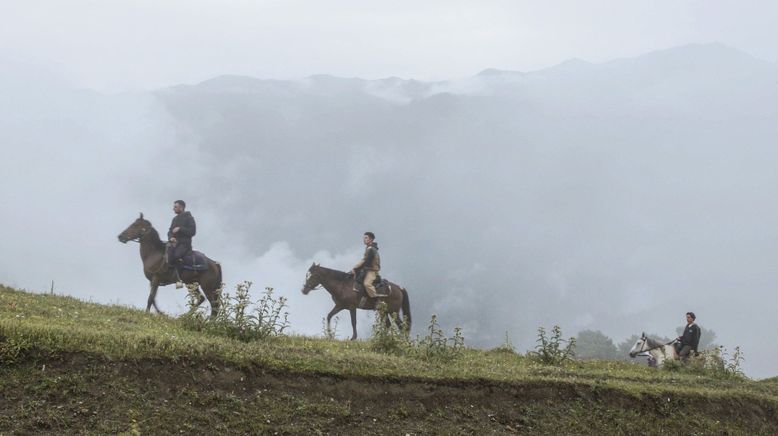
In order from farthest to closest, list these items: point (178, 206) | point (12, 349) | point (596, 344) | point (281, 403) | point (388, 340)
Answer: point (596, 344), point (178, 206), point (388, 340), point (281, 403), point (12, 349)

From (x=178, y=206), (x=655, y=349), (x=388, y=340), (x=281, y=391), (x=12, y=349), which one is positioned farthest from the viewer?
(x=655, y=349)

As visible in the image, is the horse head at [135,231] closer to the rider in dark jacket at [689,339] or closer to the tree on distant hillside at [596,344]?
the rider in dark jacket at [689,339]

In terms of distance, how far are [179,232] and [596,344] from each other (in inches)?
3477

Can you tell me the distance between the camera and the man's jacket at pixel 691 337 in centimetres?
2638

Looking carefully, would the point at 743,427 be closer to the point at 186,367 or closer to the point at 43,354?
the point at 186,367

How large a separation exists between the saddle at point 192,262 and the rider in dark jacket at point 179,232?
15cm

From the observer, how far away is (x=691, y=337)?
26.5 metres

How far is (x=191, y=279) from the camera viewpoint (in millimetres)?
25219

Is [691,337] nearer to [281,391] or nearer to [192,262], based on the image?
[192,262]

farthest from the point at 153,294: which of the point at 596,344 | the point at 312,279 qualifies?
the point at 596,344

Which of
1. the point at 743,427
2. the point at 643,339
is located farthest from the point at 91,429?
the point at 643,339

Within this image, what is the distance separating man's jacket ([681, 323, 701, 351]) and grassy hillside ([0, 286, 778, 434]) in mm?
7556

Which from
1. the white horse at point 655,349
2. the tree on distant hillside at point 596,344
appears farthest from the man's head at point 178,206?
the tree on distant hillside at point 596,344

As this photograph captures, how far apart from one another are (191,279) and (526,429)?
13612 millimetres
